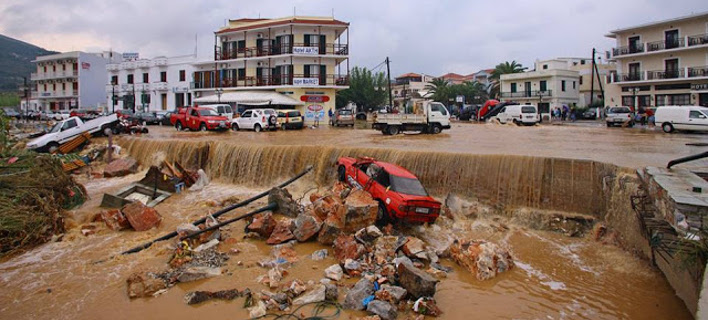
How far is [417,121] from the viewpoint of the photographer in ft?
81.4

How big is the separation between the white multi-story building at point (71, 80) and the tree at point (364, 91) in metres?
34.5

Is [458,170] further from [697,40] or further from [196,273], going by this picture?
[697,40]

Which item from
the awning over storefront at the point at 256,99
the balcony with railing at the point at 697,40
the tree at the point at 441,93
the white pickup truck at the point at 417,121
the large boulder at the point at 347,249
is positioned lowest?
the large boulder at the point at 347,249

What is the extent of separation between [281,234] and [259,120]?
19.2 meters

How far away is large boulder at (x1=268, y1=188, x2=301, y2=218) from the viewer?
1266 cm

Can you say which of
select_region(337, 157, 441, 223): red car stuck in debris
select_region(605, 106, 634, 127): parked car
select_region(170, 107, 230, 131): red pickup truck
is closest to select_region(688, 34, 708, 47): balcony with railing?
select_region(605, 106, 634, 127): parked car

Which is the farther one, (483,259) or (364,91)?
(364,91)

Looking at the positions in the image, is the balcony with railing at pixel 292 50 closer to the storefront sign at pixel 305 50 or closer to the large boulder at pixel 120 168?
the storefront sign at pixel 305 50

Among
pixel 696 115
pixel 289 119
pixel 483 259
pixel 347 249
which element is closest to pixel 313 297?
pixel 347 249

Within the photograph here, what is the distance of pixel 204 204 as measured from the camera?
1483 cm

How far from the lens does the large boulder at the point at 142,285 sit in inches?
316

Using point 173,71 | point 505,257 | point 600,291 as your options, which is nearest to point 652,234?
point 600,291

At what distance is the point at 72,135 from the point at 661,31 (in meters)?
50.6

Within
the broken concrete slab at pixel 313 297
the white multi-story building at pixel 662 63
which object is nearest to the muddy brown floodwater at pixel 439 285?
the broken concrete slab at pixel 313 297
